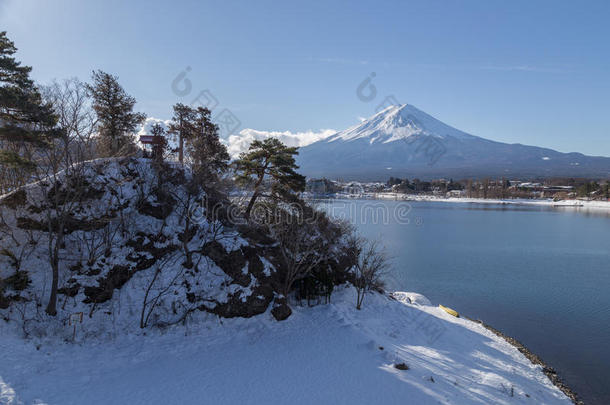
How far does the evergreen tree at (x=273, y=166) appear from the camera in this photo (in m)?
16.4

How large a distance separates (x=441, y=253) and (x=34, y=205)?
3101cm

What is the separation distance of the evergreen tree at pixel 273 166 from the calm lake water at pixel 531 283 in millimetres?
11285

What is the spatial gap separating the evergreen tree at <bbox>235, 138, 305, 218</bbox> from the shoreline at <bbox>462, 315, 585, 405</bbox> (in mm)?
11666

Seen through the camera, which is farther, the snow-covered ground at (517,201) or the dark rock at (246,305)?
the snow-covered ground at (517,201)

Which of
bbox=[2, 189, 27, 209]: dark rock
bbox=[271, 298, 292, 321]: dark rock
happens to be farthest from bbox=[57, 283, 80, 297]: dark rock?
bbox=[271, 298, 292, 321]: dark rock

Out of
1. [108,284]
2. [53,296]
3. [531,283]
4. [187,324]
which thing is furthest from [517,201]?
[53,296]

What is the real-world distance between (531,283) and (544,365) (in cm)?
1219

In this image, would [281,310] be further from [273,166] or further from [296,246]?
[273,166]

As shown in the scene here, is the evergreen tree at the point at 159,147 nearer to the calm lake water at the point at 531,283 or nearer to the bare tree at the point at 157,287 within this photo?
the bare tree at the point at 157,287

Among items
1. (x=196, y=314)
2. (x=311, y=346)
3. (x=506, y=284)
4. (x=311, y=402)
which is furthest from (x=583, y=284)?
(x=196, y=314)

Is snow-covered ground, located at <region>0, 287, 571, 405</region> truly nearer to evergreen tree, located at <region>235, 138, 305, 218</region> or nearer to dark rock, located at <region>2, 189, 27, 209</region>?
dark rock, located at <region>2, 189, 27, 209</region>

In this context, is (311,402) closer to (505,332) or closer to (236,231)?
(236,231)

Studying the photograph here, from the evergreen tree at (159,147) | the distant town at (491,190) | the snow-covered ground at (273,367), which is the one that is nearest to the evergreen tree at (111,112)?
the evergreen tree at (159,147)

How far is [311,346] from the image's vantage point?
10.9m
